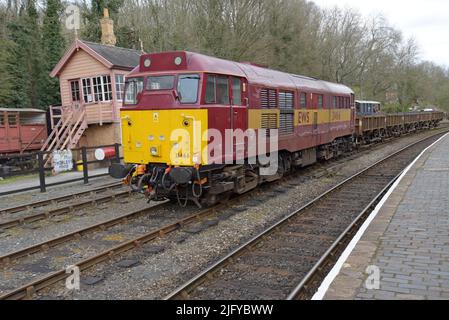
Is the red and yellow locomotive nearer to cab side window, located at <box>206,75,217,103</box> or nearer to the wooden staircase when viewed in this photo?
cab side window, located at <box>206,75,217,103</box>

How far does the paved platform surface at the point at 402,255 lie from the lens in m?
4.46

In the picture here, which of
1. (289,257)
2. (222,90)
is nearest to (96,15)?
(222,90)

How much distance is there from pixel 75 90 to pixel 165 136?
56.1 ft

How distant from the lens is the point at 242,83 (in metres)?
9.38

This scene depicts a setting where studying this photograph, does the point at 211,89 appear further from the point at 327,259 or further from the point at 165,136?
the point at 327,259

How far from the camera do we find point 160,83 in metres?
8.63

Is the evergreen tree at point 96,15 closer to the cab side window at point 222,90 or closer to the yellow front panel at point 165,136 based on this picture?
the yellow front panel at point 165,136

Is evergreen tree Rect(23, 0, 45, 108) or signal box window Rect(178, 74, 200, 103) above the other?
evergreen tree Rect(23, 0, 45, 108)

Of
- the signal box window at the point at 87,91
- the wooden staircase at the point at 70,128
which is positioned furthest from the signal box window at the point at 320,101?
the signal box window at the point at 87,91

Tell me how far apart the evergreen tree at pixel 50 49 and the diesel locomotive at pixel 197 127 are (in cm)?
2430

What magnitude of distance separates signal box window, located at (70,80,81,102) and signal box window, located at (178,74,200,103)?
1667 cm

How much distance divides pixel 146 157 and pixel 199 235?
2354mm

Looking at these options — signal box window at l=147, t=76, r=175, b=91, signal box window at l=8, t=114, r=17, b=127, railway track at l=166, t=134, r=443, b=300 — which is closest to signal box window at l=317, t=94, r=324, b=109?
railway track at l=166, t=134, r=443, b=300

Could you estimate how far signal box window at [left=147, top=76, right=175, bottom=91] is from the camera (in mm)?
8484
